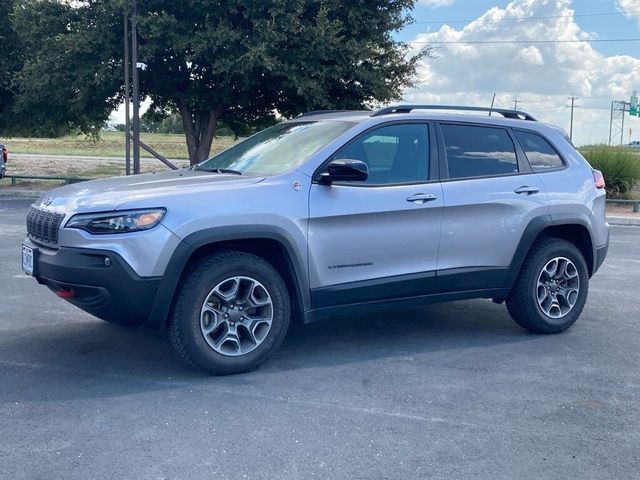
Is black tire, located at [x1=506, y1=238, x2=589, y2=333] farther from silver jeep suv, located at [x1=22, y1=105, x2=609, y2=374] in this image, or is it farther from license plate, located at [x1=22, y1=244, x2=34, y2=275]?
license plate, located at [x1=22, y1=244, x2=34, y2=275]

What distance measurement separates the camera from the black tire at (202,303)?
4.89 metres

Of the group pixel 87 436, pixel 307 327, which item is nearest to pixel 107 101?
pixel 307 327

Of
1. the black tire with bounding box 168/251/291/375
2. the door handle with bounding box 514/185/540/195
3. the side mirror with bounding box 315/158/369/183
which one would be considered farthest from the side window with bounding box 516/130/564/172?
the black tire with bounding box 168/251/291/375

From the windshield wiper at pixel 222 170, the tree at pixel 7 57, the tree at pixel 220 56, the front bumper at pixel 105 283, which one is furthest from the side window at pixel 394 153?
the tree at pixel 7 57

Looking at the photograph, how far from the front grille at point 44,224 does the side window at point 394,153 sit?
1.99 meters

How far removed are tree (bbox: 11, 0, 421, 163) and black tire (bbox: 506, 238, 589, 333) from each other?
1354 cm

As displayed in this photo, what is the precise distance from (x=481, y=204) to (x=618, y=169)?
16644 mm

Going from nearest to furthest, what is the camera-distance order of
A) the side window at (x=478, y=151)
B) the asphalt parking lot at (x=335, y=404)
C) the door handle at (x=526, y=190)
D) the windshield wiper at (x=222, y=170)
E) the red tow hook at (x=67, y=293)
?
the asphalt parking lot at (x=335, y=404), the red tow hook at (x=67, y=293), the windshield wiper at (x=222, y=170), the side window at (x=478, y=151), the door handle at (x=526, y=190)

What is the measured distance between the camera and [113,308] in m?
4.74

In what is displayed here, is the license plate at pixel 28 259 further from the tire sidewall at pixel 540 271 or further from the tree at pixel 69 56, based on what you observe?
the tree at pixel 69 56

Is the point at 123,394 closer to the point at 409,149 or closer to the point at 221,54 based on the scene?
the point at 409,149

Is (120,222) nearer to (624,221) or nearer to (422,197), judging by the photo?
(422,197)

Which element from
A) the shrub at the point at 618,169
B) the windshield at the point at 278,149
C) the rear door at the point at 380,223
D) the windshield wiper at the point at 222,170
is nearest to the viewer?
the rear door at the point at 380,223

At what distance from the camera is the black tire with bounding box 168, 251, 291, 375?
489cm
